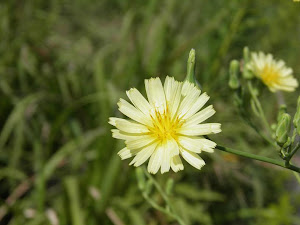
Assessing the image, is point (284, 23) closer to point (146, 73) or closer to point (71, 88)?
point (146, 73)

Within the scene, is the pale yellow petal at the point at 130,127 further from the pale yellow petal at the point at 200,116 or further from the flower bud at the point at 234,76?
the flower bud at the point at 234,76

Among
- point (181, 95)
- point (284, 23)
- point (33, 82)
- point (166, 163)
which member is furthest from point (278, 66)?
point (284, 23)

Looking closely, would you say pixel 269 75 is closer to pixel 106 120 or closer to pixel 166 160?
pixel 166 160

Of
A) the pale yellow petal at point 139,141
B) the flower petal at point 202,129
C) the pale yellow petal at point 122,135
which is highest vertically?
the pale yellow petal at point 122,135

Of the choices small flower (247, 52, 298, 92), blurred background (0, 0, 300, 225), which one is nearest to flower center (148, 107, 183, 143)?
small flower (247, 52, 298, 92)

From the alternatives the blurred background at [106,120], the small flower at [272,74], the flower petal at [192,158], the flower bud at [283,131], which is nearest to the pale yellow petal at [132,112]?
the flower petal at [192,158]

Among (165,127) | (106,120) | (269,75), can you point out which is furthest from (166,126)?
(106,120)
